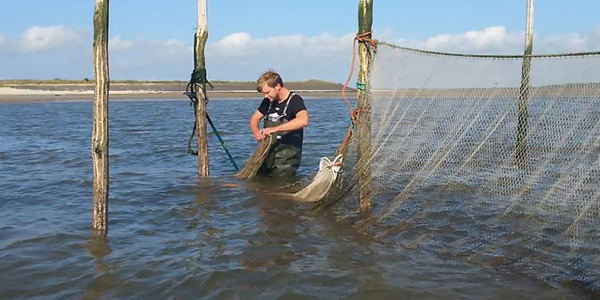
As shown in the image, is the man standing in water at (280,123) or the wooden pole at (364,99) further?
the man standing in water at (280,123)

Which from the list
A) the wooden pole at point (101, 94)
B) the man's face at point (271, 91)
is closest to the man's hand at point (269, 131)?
the man's face at point (271, 91)

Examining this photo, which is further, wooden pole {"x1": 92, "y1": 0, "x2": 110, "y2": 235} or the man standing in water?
the man standing in water

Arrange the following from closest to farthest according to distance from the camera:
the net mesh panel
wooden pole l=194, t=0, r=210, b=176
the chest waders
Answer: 1. the net mesh panel
2. the chest waders
3. wooden pole l=194, t=0, r=210, b=176

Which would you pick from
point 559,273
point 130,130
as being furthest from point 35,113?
point 559,273

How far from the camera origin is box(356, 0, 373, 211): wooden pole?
23.9ft

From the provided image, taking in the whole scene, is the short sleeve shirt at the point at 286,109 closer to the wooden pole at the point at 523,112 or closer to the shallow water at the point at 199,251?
the shallow water at the point at 199,251

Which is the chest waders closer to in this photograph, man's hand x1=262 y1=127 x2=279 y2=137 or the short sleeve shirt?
the short sleeve shirt

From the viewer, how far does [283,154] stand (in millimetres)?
9992

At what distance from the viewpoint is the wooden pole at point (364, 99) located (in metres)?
7.29

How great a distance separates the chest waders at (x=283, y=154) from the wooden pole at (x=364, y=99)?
7.71 ft

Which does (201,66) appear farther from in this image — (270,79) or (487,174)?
(487,174)

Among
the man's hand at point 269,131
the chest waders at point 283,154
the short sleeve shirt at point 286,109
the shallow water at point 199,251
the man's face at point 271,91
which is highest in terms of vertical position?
the man's face at point 271,91

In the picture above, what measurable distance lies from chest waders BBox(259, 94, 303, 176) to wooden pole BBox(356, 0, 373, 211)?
2.35 meters

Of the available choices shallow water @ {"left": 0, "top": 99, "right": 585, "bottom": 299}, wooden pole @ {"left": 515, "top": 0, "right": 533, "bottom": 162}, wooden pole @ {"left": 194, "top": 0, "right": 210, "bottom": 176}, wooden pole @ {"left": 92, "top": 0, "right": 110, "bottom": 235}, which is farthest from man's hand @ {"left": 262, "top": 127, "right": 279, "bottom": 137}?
wooden pole @ {"left": 515, "top": 0, "right": 533, "bottom": 162}
